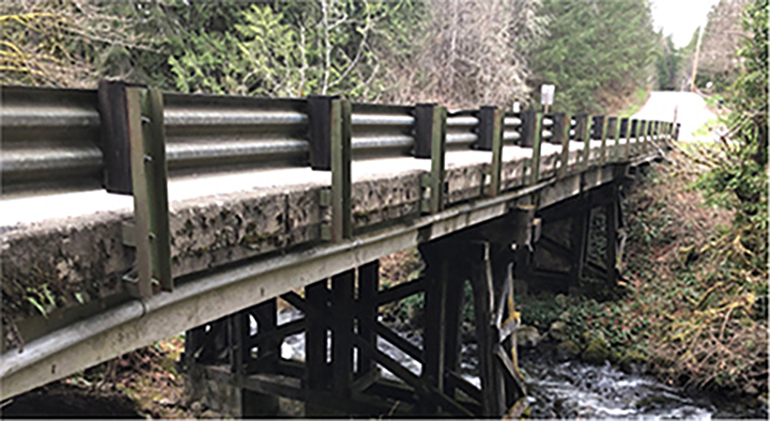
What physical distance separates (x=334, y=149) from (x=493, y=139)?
2.12m

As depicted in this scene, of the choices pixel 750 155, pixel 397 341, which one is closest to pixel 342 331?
pixel 397 341

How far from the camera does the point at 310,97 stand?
2.92m

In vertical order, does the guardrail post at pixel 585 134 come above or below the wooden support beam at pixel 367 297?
above

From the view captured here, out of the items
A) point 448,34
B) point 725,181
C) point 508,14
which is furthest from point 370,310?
point 508,14

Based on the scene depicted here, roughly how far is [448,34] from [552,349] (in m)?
14.3

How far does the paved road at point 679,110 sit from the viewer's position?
1229 inches

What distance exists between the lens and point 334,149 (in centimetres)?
292

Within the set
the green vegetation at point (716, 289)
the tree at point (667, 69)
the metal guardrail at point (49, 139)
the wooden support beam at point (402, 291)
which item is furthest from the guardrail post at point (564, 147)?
the tree at point (667, 69)

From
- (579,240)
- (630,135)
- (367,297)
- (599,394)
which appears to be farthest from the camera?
(579,240)

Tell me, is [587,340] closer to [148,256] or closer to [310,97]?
[310,97]

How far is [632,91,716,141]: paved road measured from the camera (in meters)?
31.2

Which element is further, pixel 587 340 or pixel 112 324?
pixel 587 340

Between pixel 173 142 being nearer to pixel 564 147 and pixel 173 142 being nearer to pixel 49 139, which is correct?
pixel 49 139

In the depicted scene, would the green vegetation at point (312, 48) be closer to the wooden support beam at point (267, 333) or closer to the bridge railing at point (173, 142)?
the wooden support beam at point (267, 333)
